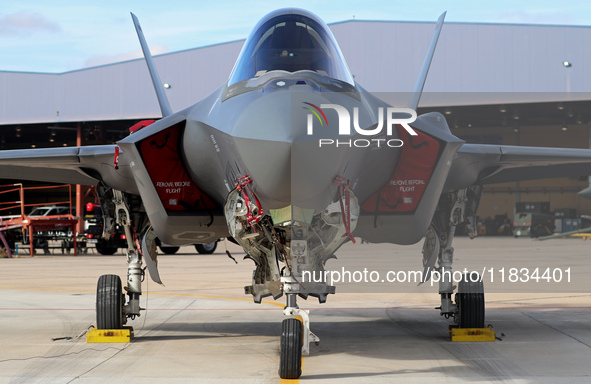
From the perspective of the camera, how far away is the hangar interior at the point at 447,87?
7473mm

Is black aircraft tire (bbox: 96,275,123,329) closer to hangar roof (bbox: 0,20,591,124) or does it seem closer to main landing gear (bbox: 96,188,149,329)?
main landing gear (bbox: 96,188,149,329)

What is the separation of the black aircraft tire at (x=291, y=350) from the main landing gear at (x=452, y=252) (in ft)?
8.63

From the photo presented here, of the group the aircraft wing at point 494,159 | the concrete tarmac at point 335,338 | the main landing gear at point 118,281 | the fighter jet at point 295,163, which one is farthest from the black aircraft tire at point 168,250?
the aircraft wing at point 494,159

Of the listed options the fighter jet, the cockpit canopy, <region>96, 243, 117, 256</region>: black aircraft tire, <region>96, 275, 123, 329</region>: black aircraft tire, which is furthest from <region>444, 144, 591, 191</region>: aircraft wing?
<region>96, 243, 117, 256</region>: black aircraft tire

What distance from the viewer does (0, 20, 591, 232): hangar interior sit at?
7473 millimetres

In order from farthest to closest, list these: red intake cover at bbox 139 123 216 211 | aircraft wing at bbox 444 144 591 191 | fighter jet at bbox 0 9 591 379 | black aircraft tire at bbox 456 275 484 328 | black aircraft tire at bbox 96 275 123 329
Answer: black aircraft tire at bbox 96 275 123 329, black aircraft tire at bbox 456 275 484 328, aircraft wing at bbox 444 144 591 191, red intake cover at bbox 139 123 216 211, fighter jet at bbox 0 9 591 379

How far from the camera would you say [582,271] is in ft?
56.0

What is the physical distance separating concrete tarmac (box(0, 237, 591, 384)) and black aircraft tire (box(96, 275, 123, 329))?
380mm

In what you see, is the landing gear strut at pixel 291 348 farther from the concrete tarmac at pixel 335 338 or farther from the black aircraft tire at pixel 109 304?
the black aircraft tire at pixel 109 304

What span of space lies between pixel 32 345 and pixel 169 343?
1528 millimetres

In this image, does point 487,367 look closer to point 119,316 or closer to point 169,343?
point 169,343

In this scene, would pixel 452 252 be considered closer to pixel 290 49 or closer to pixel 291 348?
pixel 291 348

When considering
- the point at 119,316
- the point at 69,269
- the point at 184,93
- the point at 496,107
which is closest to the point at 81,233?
the point at 184,93

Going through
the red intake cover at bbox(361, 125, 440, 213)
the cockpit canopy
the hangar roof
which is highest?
the hangar roof
